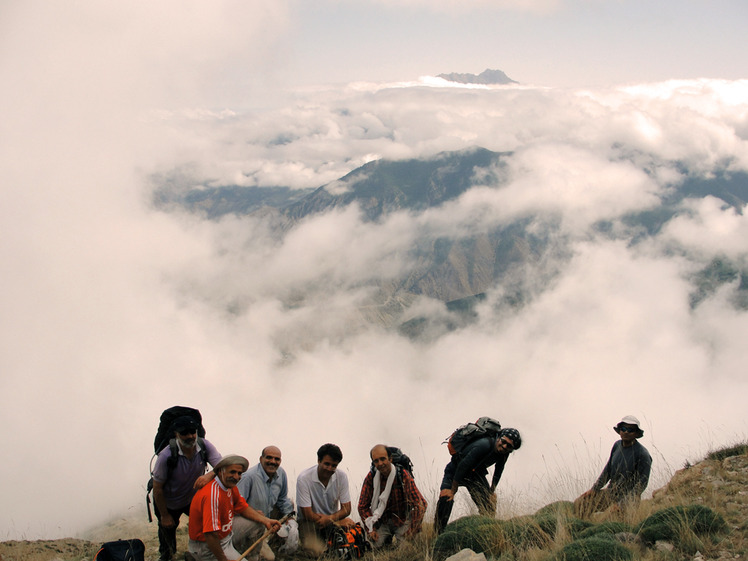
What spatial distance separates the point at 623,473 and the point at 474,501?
243cm

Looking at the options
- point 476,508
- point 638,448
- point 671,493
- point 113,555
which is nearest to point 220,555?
point 113,555

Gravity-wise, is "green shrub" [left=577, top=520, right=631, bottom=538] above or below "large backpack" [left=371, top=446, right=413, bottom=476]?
below

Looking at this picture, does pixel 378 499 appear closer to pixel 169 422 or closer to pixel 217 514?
pixel 217 514

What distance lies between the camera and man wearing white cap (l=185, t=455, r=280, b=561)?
707cm

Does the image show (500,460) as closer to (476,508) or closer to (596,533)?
(476,508)

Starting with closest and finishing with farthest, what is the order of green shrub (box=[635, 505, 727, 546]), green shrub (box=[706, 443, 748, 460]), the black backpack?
green shrub (box=[635, 505, 727, 546])
the black backpack
green shrub (box=[706, 443, 748, 460])

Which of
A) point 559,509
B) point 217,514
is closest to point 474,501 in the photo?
point 559,509

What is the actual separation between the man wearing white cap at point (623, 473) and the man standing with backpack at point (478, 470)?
1428 millimetres

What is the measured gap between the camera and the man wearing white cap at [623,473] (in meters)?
8.66

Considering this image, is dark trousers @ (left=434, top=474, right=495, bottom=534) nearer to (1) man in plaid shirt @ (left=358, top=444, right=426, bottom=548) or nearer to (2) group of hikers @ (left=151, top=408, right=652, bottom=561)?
(2) group of hikers @ (left=151, top=408, right=652, bottom=561)

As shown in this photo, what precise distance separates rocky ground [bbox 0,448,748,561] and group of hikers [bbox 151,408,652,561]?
2.79 feet

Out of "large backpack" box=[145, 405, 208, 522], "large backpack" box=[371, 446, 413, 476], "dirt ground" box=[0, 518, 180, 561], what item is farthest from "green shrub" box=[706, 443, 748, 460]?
"dirt ground" box=[0, 518, 180, 561]

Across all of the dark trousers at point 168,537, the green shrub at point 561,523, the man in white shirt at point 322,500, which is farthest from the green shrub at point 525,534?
the dark trousers at point 168,537

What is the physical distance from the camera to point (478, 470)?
934 centimetres
